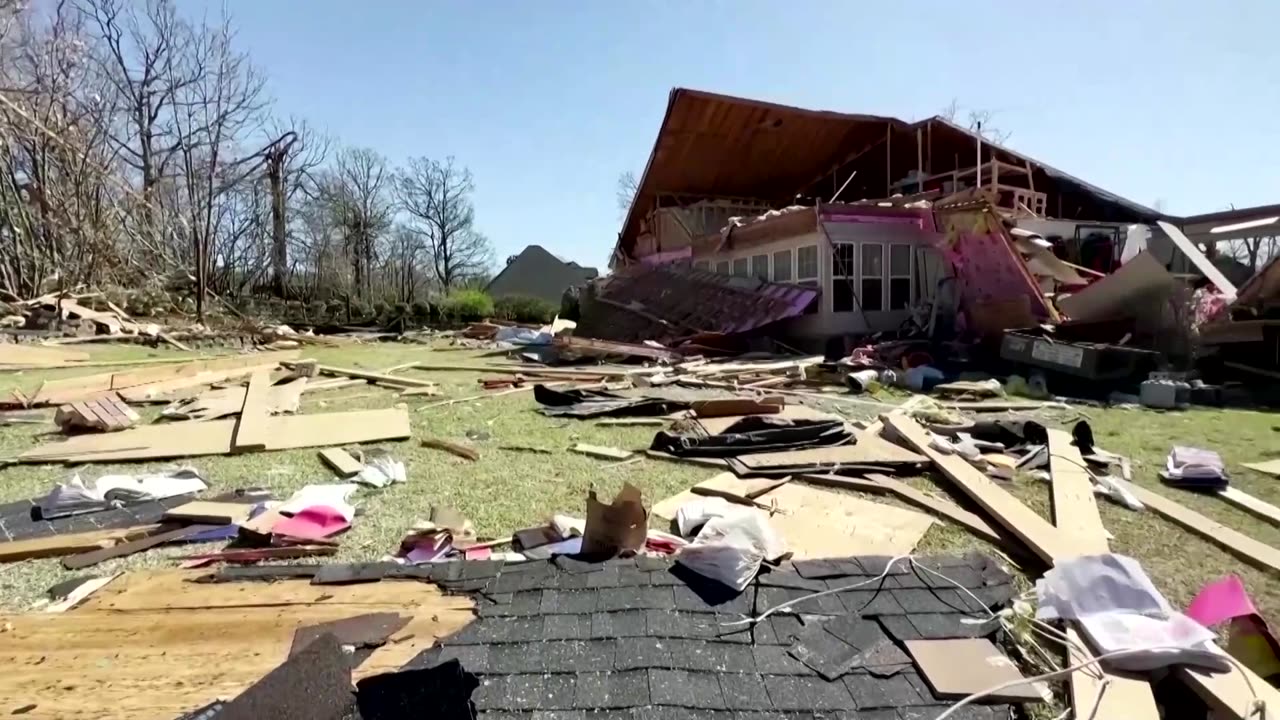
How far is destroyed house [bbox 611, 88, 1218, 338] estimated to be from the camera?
14.4 m

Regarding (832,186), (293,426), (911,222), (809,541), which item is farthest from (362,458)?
(832,186)

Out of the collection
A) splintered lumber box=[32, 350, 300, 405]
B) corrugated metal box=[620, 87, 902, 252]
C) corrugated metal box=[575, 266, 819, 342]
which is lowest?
splintered lumber box=[32, 350, 300, 405]

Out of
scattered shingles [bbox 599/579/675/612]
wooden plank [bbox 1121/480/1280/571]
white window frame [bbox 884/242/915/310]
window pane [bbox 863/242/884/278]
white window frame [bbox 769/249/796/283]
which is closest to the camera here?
scattered shingles [bbox 599/579/675/612]

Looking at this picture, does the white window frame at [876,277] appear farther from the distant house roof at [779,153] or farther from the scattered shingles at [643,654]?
the scattered shingles at [643,654]

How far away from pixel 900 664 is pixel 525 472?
144 inches

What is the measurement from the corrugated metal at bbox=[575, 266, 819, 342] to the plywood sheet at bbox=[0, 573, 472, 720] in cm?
1224

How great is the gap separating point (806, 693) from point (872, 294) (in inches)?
539

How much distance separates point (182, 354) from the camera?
552 inches

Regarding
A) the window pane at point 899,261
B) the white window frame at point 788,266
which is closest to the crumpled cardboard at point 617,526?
the white window frame at point 788,266

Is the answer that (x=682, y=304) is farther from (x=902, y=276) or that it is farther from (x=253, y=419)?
(x=253, y=419)

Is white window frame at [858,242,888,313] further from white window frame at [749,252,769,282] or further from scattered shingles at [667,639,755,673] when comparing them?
scattered shingles at [667,639,755,673]

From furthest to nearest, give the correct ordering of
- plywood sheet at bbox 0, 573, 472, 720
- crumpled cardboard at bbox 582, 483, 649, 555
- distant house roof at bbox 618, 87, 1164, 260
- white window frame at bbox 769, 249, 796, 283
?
1. distant house roof at bbox 618, 87, 1164, 260
2. white window frame at bbox 769, 249, 796, 283
3. crumpled cardboard at bbox 582, 483, 649, 555
4. plywood sheet at bbox 0, 573, 472, 720

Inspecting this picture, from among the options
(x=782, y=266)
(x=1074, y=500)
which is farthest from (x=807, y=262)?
(x=1074, y=500)

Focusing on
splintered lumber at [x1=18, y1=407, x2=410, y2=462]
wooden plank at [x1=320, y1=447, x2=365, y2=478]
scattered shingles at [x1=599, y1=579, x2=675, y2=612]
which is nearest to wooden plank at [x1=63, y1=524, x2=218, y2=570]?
wooden plank at [x1=320, y1=447, x2=365, y2=478]
